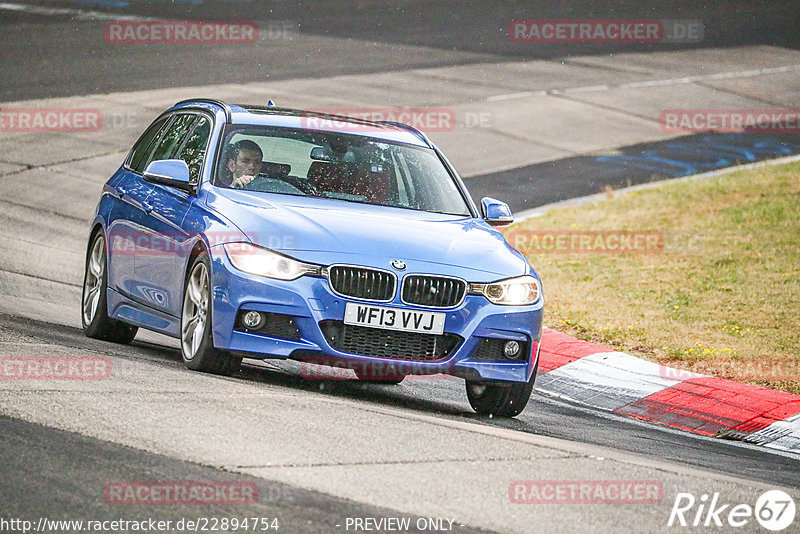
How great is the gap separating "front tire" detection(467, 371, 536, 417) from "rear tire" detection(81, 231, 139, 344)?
266 centimetres

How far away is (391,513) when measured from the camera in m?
5.39

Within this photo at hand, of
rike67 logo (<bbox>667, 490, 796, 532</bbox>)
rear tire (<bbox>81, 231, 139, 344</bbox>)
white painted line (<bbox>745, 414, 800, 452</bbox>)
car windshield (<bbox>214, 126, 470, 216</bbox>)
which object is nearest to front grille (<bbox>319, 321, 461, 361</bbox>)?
car windshield (<bbox>214, 126, 470, 216</bbox>)

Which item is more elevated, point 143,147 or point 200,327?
point 143,147

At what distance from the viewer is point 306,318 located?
305 inches

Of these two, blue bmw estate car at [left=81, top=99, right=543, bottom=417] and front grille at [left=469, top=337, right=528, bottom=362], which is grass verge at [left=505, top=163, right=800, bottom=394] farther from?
front grille at [left=469, top=337, right=528, bottom=362]

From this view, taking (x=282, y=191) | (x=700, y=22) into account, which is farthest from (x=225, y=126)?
(x=700, y=22)

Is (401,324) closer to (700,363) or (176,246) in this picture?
(176,246)

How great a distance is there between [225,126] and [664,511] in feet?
15.1

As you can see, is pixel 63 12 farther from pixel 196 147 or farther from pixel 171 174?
pixel 171 174

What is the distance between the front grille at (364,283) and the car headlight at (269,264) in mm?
142

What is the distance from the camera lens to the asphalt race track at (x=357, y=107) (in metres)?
5.66

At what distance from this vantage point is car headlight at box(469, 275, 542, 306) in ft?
26.6

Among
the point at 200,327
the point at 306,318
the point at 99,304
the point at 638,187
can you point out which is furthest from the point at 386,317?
the point at 638,187

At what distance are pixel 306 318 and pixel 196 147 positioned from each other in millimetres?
2171
